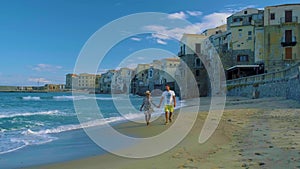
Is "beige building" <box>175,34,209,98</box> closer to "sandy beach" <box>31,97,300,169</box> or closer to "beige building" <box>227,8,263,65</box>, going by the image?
"beige building" <box>227,8,263,65</box>

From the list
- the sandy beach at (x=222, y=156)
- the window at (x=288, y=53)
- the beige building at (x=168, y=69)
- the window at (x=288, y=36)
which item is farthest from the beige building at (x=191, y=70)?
the sandy beach at (x=222, y=156)

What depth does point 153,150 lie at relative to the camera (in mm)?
6668

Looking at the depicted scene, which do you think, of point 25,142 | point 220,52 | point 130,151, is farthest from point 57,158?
point 220,52

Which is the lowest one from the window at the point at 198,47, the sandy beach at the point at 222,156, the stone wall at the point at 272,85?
the sandy beach at the point at 222,156

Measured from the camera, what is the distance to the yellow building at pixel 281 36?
127ft

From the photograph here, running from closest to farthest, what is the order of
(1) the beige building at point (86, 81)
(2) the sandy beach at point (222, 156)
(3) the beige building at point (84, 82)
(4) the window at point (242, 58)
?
(2) the sandy beach at point (222, 156) < (4) the window at point (242, 58) < (3) the beige building at point (84, 82) < (1) the beige building at point (86, 81)

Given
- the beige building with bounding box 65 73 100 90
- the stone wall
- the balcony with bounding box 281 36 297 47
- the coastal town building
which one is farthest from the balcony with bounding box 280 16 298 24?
the beige building with bounding box 65 73 100 90

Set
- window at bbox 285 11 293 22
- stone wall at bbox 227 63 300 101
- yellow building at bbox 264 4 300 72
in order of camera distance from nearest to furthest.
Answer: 1. stone wall at bbox 227 63 300 101
2. yellow building at bbox 264 4 300 72
3. window at bbox 285 11 293 22

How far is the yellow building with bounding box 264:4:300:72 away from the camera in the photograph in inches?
1518

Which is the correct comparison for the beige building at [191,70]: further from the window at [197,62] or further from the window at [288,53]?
the window at [288,53]

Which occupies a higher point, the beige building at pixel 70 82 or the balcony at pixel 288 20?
the balcony at pixel 288 20

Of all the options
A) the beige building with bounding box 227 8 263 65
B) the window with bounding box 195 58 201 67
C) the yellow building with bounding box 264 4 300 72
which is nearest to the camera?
the yellow building with bounding box 264 4 300 72

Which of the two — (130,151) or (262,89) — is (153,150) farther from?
(262,89)

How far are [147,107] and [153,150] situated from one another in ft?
16.0
